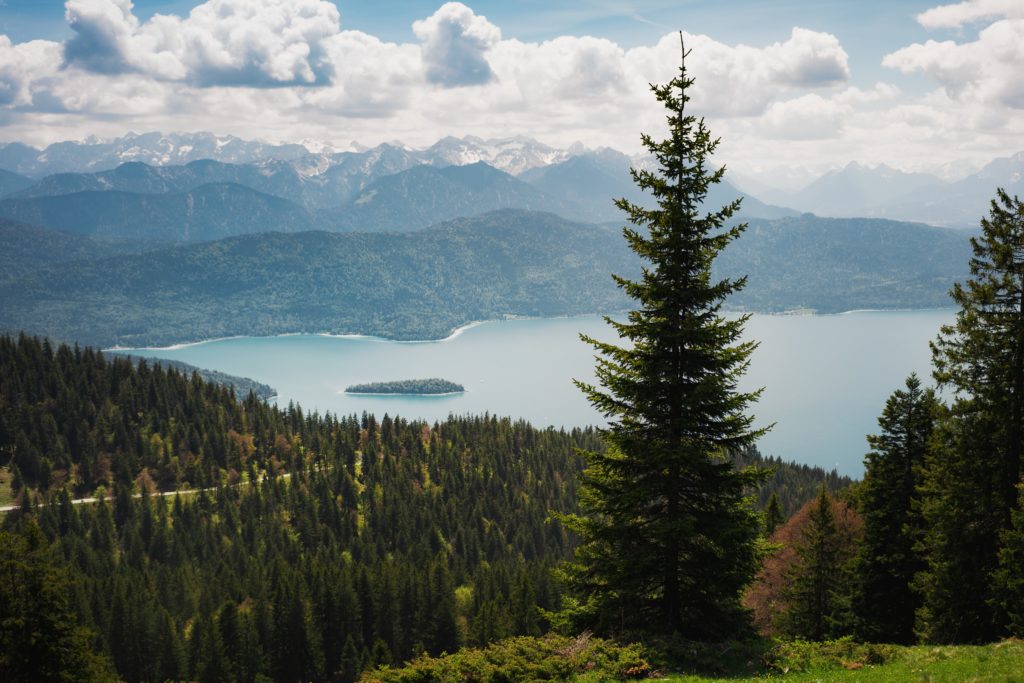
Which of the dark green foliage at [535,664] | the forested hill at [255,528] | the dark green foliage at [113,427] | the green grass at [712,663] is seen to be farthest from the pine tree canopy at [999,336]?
the dark green foliage at [113,427]

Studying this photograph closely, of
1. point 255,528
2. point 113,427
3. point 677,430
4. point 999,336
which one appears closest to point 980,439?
point 999,336

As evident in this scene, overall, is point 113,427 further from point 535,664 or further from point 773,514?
point 535,664

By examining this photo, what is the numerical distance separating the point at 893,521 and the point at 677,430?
2324cm

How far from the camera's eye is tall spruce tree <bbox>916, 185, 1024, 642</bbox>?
29.3m

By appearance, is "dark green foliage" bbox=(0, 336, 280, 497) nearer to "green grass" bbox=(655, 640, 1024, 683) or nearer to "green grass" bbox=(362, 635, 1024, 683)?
"green grass" bbox=(362, 635, 1024, 683)

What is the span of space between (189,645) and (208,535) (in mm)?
50471

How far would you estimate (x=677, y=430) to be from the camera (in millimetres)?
24547

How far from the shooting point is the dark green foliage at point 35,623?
33375 millimetres

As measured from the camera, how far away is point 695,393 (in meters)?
23.3

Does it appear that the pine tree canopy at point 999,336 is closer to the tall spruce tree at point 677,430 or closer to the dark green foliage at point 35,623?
the tall spruce tree at point 677,430

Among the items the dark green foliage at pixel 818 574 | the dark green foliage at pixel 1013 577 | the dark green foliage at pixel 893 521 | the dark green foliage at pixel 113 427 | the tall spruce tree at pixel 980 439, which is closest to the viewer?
the dark green foliage at pixel 1013 577

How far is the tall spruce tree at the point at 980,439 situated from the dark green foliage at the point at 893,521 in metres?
7.28

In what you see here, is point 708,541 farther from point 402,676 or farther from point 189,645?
point 189,645

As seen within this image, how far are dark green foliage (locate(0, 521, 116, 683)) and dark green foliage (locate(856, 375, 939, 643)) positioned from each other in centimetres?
4021
